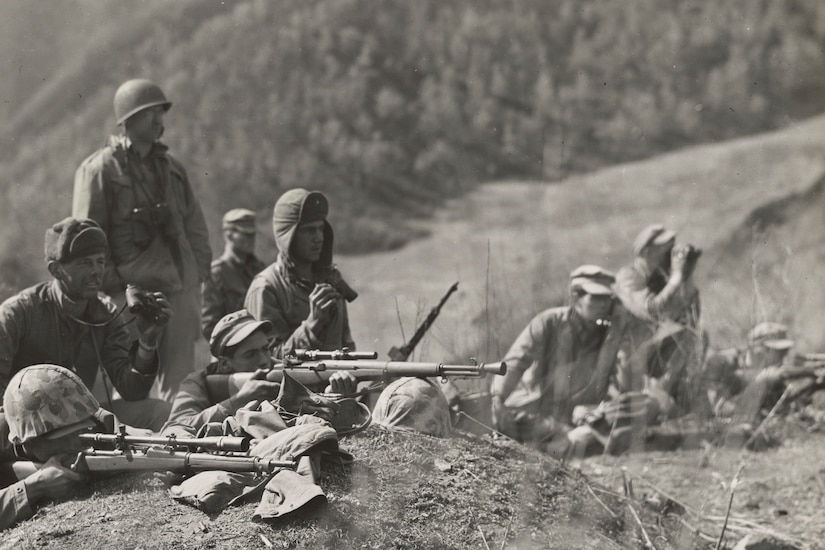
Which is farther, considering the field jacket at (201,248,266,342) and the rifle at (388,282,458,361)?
the field jacket at (201,248,266,342)

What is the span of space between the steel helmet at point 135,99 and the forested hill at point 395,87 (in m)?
6.50

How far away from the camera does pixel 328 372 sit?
809 centimetres

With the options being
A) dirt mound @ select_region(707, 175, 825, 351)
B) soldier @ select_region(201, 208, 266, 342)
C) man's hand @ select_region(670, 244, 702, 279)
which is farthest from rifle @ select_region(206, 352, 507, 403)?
dirt mound @ select_region(707, 175, 825, 351)

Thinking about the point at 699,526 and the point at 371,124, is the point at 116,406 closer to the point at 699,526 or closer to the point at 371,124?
the point at 699,526

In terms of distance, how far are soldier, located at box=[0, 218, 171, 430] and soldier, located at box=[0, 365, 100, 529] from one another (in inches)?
35.6

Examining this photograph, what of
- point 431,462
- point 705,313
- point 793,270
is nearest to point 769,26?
point 793,270

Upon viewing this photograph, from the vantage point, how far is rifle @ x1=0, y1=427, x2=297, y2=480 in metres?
6.81

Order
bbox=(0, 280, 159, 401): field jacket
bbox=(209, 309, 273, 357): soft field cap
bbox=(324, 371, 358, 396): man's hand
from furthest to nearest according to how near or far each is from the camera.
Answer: bbox=(0, 280, 159, 401): field jacket < bbox=(209, 309, 273, 357): soft field cap < bbox=(324, 371, 358, 396): man's hand

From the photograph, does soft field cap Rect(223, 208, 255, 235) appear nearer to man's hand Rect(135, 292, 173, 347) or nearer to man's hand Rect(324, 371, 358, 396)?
man's hand Rect(135, 292, 173, 347)

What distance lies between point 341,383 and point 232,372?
0.73 metres

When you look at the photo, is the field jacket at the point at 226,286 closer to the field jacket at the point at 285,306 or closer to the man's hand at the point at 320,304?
the field jacket at the point at 285,306

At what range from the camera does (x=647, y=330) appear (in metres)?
12.6

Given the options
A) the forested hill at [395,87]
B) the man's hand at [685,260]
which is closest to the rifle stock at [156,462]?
the man's hand at [685,260]

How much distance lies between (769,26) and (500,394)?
1248 cm
